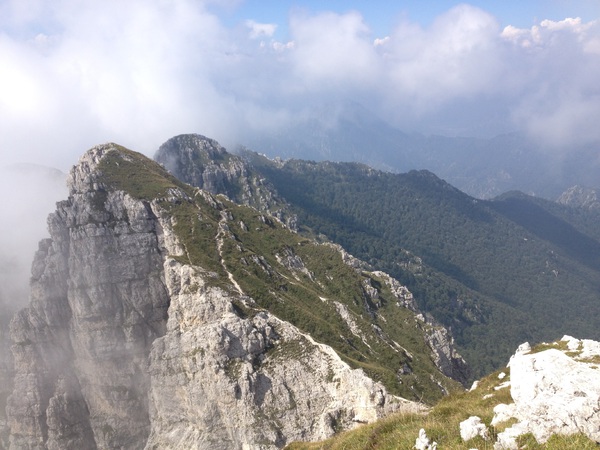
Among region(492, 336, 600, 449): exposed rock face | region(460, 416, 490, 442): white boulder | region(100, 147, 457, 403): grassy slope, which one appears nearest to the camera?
region(492, 336, 600, 449): exposed rock face

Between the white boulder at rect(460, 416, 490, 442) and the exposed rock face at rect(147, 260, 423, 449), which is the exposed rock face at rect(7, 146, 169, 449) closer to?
the exposed rock face at rect(147, 260, 423, 449)

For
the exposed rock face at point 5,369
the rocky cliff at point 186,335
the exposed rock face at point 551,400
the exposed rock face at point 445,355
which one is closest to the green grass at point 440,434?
the exposed rock face at point 551,400

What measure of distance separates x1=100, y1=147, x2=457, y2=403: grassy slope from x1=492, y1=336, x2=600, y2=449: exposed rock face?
6333cm

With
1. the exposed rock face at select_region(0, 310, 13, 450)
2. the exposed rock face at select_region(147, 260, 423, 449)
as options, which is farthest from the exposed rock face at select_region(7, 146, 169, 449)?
the exposed rock face at select_region(0, 310, 13, 450)

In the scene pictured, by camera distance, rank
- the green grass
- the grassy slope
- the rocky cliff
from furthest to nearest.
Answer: the grassy slope < the rocky cliff < the green grass

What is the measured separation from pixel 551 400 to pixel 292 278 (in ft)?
350

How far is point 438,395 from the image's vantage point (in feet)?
292

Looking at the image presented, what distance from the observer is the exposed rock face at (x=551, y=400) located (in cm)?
1409

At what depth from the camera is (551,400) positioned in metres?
15.3

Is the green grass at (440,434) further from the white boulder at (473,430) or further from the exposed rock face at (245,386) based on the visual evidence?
the exposed rock face at (245,386)

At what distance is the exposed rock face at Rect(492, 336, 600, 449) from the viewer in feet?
46.2

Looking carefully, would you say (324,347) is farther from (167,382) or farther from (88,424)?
(88,424)

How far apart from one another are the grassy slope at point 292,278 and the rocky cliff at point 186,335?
0.49 metres

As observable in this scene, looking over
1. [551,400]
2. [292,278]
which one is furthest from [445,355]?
[551,400]
